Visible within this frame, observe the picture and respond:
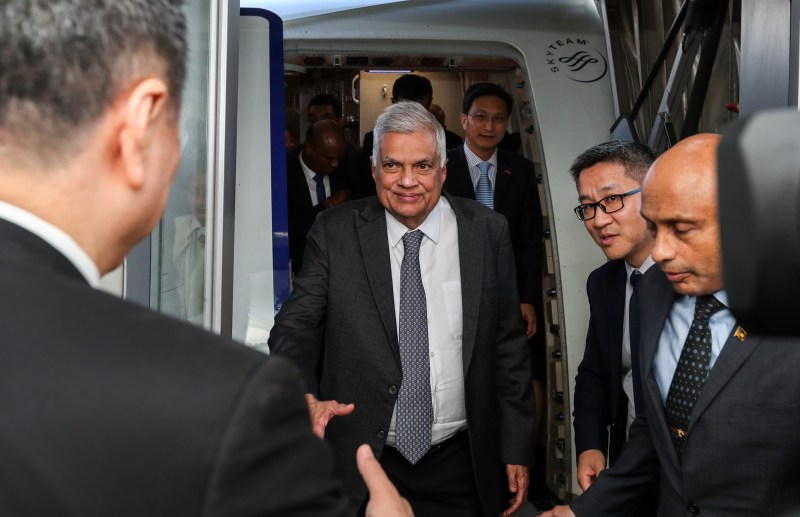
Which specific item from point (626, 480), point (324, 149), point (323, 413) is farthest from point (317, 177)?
point (626, 480)

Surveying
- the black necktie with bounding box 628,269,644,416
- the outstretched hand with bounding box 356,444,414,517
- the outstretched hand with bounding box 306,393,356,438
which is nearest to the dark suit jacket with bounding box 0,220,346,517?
the outstretched hand with bounding box 356,444,414,517

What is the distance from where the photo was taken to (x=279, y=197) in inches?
119

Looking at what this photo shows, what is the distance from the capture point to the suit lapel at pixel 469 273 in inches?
104

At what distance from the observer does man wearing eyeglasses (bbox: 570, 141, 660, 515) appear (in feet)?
8.65

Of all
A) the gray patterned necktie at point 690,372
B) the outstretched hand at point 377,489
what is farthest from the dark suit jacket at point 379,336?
the outstretched hand at point 377,489

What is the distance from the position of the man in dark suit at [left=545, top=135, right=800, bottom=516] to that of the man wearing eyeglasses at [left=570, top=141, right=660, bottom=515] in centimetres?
56

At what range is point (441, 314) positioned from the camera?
8.74ft

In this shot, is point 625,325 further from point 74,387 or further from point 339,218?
point 74,387

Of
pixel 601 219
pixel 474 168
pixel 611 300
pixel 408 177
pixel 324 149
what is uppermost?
pixel 324 149

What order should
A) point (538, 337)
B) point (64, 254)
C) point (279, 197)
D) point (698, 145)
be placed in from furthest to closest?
point (538, 337)
point (279, 197)
point (698, 145)
point (64, 254)

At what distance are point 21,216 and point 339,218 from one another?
6.38 feet

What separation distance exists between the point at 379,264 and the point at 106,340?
192 cm

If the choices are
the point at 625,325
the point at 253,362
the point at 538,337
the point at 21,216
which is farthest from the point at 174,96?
the point at 538,337

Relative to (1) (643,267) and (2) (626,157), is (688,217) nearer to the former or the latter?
(1) (643,267)
